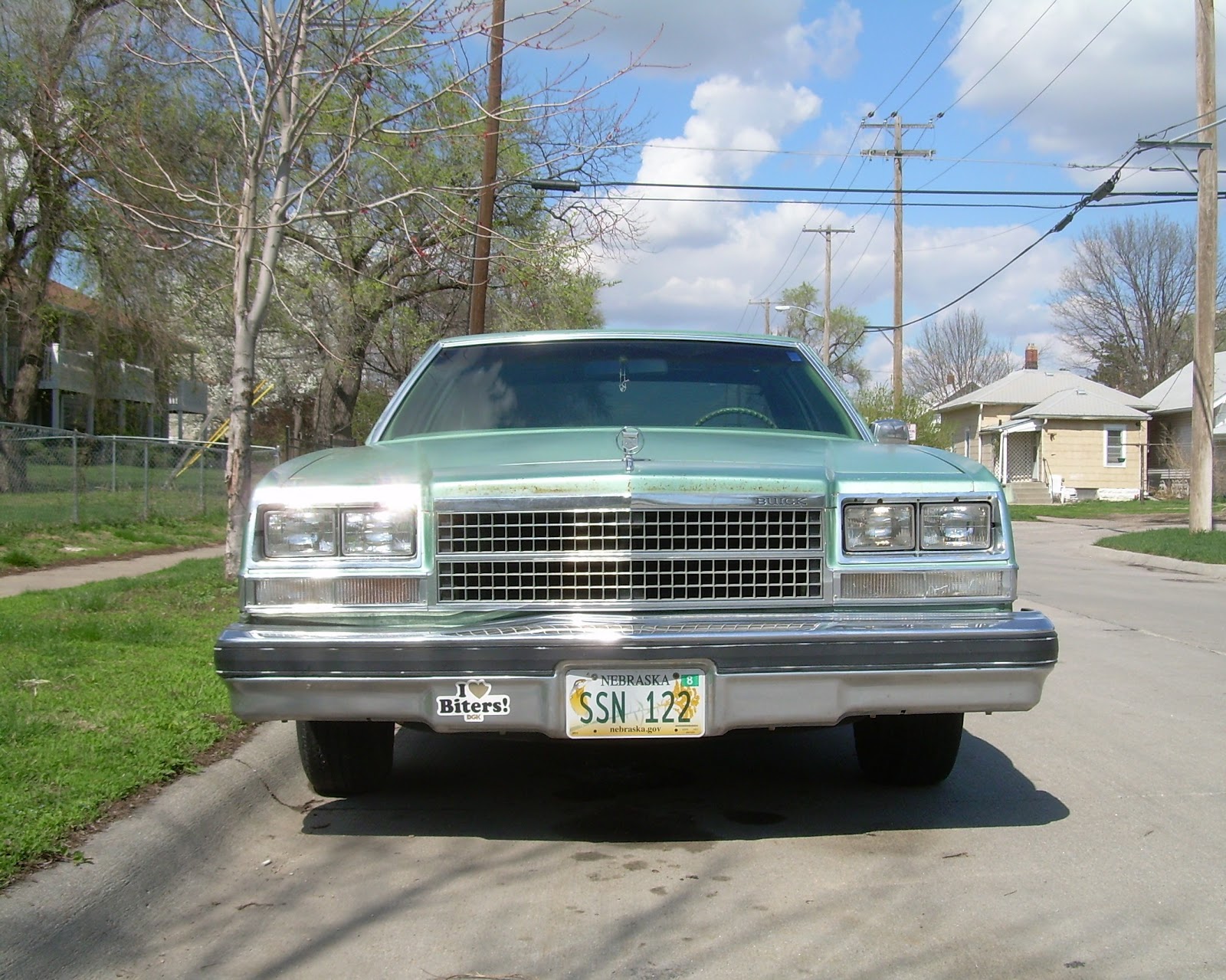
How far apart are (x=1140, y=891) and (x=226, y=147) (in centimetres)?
1565

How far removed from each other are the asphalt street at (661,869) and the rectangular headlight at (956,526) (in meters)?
1.01

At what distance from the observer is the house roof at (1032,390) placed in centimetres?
4444

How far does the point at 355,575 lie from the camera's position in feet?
12.1

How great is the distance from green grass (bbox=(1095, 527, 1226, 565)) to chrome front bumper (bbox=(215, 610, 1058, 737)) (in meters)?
14.2

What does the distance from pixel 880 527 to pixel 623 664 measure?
0.91m

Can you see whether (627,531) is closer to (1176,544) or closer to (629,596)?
(629,596)

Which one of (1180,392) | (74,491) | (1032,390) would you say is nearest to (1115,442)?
(1180,392)

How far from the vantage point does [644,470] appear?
145 inches

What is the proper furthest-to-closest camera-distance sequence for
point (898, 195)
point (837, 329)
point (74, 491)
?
point (837, 329), point (898, 195), point (74, 491)

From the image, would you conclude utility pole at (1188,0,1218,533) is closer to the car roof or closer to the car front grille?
the car roof

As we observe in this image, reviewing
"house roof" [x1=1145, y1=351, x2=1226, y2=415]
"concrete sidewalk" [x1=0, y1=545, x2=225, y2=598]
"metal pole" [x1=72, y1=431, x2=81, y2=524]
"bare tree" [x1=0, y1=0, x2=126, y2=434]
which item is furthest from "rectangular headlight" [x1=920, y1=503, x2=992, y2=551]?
"house roof" [x1=1145, y1=351, x2=1226, y2=415]

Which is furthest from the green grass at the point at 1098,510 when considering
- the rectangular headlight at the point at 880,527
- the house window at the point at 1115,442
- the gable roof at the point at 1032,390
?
the rectangular headlight at the point at 880,527

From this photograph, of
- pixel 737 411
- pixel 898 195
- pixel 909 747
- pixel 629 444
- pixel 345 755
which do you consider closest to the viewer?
pixel 629 444

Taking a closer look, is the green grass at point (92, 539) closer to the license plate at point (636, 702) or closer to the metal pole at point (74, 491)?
the metal pole at point (74, 491)
